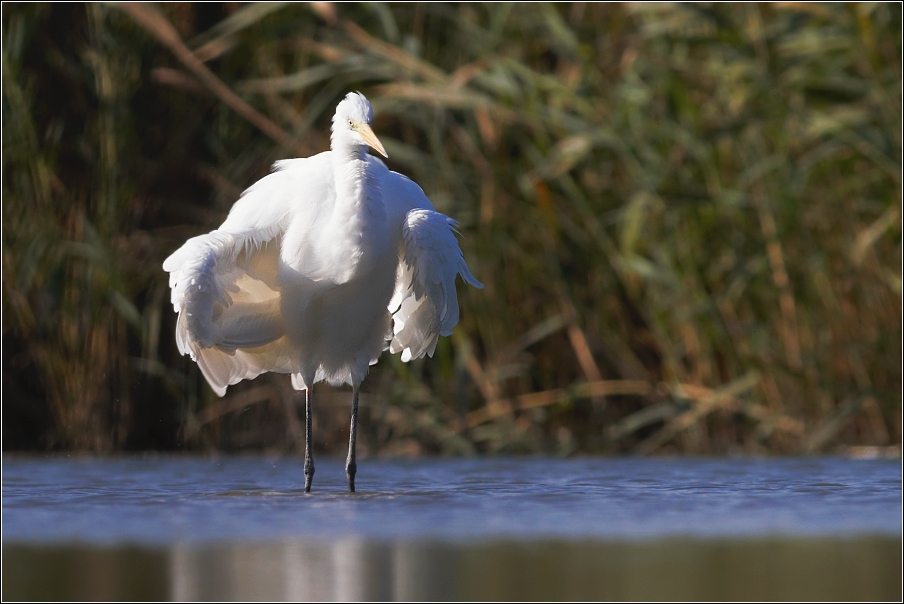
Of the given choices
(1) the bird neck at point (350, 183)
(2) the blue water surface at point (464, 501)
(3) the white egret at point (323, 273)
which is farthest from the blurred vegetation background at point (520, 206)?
(1) the bird neck at point (350, 183)

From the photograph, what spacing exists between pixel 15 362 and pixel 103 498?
2302 millimetres

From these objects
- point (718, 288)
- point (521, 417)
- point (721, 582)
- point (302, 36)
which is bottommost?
point (721, 582)

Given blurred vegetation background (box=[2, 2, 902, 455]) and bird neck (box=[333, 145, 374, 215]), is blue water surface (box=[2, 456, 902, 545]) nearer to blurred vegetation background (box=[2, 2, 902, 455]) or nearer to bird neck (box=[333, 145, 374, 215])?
blurred vegetation background (box=[2, 2, 902, 455])

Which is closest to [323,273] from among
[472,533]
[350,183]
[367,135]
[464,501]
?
[350,183]

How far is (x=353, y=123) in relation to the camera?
190 inches

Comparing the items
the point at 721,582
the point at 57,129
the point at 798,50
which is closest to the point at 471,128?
the point at 798,50

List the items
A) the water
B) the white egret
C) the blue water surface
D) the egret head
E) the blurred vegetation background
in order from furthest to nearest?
the blurred vegetation background
the egret head
the white egret
the blue water surface
the water

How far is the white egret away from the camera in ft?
15.3

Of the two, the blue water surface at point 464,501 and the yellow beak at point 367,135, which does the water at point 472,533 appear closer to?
the blue water surface at point 464,501

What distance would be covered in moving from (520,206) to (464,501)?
2089 millimetres

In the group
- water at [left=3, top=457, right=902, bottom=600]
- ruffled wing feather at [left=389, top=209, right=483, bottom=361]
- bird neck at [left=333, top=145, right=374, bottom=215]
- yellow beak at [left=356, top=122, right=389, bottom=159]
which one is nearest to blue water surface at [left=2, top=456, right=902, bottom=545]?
water at [left=3, top=457, right=902, bottom=600]

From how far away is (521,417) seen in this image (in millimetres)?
6199

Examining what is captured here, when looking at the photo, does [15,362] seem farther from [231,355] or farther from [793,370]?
[793,370]

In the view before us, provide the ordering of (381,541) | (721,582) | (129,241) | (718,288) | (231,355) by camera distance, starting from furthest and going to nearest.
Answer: (129,241)
(718,288)
(231,355)
(381,541)
(721,582)
